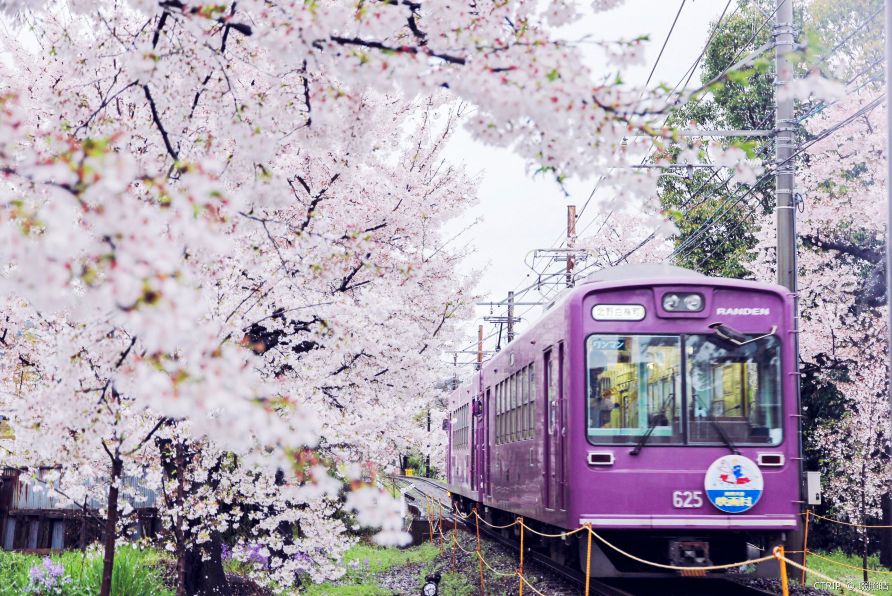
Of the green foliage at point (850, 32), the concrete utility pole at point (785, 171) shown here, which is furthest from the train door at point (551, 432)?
the green foliage at point (850, 32)

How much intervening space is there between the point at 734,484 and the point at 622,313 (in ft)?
5.81

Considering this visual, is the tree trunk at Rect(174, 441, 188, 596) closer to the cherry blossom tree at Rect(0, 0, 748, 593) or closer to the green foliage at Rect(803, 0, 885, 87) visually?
the cherry blossom tree at Rect(0, 0, 748, 593)

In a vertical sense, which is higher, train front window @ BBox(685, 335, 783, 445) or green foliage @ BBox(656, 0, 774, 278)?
green foliage @ BBox(656, 0, 774, 278)

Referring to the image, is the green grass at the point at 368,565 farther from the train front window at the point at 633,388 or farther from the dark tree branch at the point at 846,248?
the dark tree branch at the point at 846,248

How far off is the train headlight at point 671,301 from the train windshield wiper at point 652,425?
784 millimetres

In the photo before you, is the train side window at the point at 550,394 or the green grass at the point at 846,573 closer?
the train side window at the point at 550,394

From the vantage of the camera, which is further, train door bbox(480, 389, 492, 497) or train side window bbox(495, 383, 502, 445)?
train door bbox(480, 389, 492, 497)

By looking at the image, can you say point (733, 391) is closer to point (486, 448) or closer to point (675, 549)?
point (675, 549)

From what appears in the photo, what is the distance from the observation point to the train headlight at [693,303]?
27.5 ft

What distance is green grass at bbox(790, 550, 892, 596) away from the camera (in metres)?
11.5

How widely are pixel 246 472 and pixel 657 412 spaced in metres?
3.54

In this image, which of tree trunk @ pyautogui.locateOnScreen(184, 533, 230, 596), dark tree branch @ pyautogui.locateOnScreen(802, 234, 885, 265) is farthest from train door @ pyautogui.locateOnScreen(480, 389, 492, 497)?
dark tree branch @ pyautogui.locateOnScreen(802, 234, 885, 265)

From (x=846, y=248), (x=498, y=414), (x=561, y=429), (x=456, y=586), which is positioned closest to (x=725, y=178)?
(x=846, y=248)

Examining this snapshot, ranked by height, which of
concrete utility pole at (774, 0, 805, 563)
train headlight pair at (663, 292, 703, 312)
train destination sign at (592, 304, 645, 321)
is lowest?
train destination sign at (592, 304, 645, 321)
